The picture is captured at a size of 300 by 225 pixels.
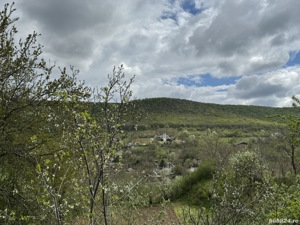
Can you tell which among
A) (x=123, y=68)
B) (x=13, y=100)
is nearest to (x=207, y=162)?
(x=13, y=100)

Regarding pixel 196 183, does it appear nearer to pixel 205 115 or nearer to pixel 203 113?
pixel 205 115

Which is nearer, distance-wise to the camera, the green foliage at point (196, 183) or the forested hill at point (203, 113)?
the green foliage at point (196, 183)

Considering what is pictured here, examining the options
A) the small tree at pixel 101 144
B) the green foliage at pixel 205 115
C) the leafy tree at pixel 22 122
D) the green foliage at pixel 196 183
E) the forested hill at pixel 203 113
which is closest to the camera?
the small tree at pixel 101 144

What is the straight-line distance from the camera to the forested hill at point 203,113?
12619 cm

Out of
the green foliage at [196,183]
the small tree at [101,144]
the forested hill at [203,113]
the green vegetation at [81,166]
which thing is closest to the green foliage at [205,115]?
the forested hill at [203,113]

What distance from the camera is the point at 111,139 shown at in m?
4.34

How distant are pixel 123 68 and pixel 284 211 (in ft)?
22.3

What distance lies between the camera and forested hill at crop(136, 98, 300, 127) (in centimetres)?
12619

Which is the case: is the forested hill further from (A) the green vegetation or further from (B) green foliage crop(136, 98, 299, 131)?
(A) the green vegetation

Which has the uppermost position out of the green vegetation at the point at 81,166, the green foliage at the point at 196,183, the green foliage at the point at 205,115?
the green foliage at the point at 205,115

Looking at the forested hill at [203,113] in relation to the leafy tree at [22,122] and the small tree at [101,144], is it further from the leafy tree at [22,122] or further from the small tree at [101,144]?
the small tree at [101,144]

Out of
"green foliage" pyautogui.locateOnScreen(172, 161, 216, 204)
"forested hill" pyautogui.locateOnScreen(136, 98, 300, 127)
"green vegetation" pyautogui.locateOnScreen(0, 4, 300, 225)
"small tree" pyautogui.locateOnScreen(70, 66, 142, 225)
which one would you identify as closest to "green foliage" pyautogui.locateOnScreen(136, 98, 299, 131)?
"forested hill" pyautogui.locateOnScreen(136, 98, 300, 127)

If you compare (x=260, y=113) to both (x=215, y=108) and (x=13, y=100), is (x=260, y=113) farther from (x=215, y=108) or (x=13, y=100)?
(x=13, y=100)

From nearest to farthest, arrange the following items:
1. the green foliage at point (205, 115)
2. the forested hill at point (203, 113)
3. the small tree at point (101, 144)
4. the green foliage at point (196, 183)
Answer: the small tree at point (101, 144), the green foliage at point (196, 183), the green foliage at point (205, 115), the forested hill at point (203, 113)
